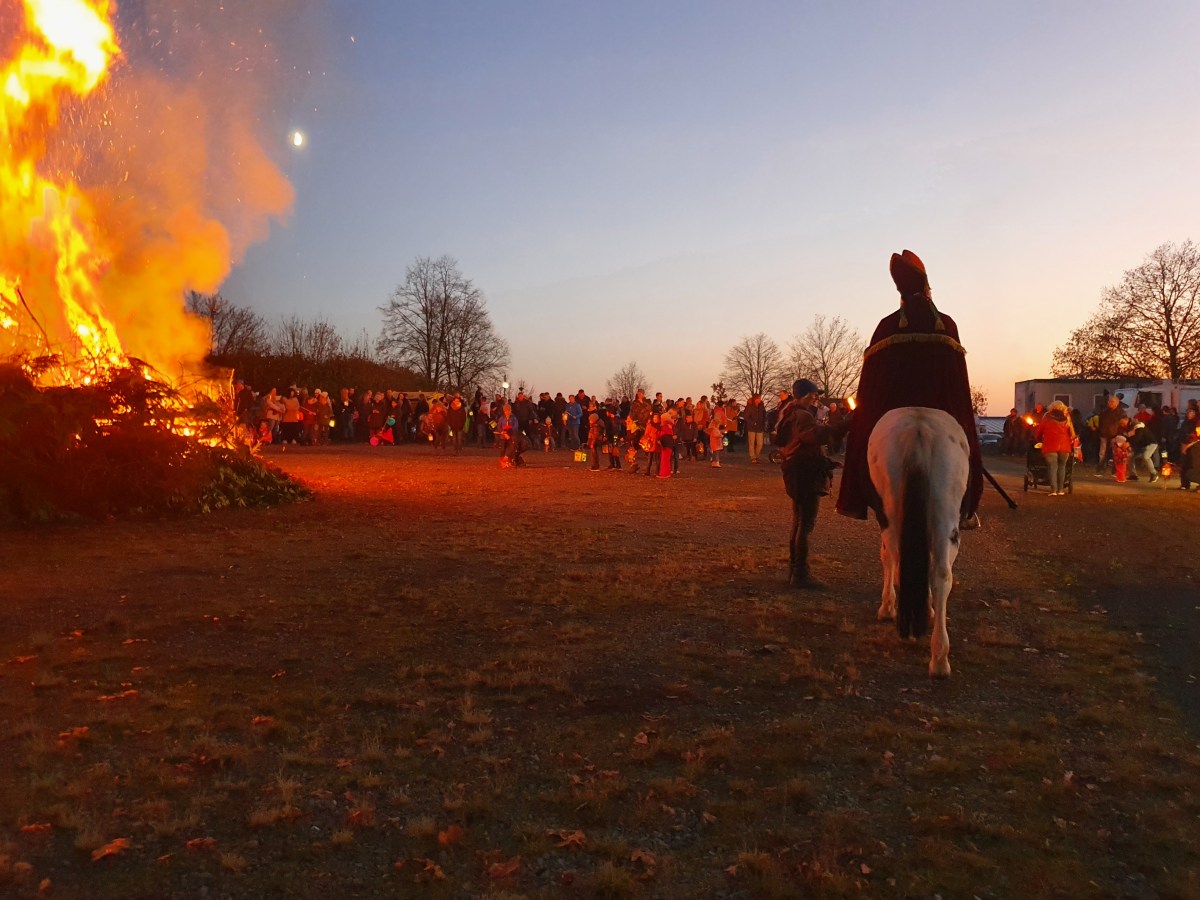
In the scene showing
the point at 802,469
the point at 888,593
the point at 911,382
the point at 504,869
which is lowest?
the point at 504,869

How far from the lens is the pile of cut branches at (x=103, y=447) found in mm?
11133

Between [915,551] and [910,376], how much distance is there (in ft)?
4.67

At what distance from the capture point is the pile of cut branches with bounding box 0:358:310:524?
438 inches

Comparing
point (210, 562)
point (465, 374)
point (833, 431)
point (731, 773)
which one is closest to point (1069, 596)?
point (833, 431)

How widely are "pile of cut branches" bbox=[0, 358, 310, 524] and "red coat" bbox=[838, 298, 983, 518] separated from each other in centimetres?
949

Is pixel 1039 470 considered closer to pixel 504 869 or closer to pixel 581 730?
pixel 581 730

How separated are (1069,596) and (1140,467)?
16.5 m

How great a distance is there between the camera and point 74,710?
196 inches

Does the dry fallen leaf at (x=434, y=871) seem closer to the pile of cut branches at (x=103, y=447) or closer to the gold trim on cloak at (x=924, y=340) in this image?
the gold trim on cloak at (x=924, y=340)

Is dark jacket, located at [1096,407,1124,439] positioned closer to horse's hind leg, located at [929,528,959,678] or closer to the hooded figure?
the hooded figure

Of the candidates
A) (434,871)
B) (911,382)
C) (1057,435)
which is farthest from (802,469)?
(1057,435)

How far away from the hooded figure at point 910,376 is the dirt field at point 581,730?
115cm

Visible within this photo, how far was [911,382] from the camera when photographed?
6387 millimetres

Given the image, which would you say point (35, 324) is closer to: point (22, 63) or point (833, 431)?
point (22, 63)
